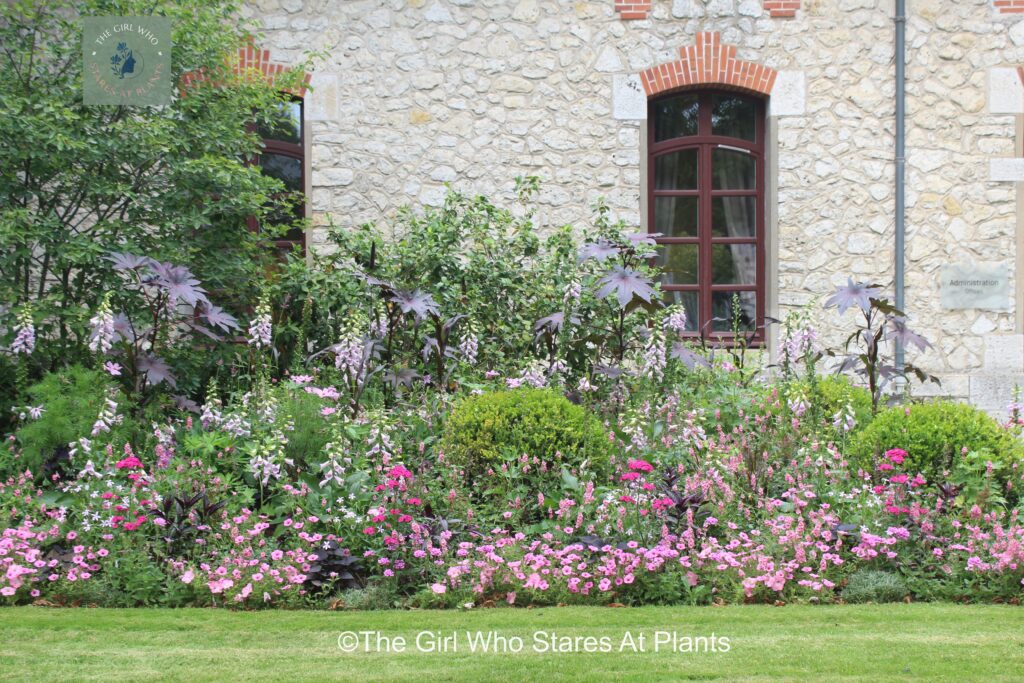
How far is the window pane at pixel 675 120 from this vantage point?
8.62 m

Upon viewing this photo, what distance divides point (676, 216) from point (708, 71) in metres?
1.19

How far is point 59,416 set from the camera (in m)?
5.05

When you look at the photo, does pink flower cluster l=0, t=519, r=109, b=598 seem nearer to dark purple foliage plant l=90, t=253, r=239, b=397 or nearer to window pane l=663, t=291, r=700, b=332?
dark purple foliage plant l=90, t=253, r=239, b=397

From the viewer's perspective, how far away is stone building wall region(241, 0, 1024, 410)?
27.3ft

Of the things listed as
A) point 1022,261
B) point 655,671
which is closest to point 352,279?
point 655,671

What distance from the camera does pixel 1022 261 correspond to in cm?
842

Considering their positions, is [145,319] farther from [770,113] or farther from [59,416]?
[770,113]

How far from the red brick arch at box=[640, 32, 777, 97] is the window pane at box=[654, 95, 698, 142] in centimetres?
31

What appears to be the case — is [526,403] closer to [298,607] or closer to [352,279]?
[298,607]

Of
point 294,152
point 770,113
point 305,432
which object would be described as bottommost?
point 305,432

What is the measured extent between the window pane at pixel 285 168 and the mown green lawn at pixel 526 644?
5.21 m

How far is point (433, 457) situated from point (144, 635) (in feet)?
6.03

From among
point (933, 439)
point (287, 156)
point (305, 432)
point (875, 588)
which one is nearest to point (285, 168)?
point (287, 156)

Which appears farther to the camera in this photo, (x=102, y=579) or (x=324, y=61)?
(x=324, y=61)
